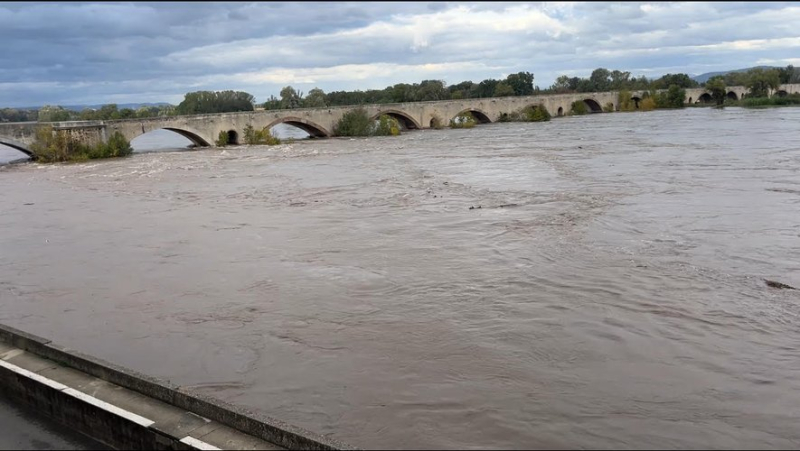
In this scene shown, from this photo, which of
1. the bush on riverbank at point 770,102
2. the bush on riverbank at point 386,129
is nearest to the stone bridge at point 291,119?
the bush on riverbank at point 386,129

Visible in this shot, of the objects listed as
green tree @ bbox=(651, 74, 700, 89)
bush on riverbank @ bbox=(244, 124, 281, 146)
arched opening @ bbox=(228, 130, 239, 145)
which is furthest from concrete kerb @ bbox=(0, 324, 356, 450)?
green tree @ bbox=(651, 74, 700, 89)

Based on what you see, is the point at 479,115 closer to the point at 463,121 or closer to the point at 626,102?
the point at 463,121

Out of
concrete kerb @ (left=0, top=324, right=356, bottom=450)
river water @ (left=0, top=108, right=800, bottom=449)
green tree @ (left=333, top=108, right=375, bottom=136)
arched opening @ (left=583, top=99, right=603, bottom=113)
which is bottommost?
river water @ (left=0, top=108, right=800, bottom=449)

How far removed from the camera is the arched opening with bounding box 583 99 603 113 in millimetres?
84188

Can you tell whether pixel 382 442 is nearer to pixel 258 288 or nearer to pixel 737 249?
pixel 258 288

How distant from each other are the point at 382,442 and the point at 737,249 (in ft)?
30.2

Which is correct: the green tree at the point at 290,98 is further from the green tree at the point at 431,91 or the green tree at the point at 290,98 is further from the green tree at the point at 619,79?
the green tree at the point at 619,79

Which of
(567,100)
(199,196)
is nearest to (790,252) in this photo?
(199,196)

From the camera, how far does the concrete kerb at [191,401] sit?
504cm

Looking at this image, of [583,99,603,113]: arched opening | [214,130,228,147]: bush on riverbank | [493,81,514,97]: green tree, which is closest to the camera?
[214,130,228,147]: bush on riverbank

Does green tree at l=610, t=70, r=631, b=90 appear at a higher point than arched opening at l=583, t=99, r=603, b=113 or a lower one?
higher

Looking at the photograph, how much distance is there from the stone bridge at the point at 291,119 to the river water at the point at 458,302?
21139 mm

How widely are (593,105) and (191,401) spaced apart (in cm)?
8623

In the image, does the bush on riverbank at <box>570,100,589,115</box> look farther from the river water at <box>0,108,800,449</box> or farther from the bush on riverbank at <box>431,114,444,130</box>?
the river water at <box>0,108,800,449</box>
